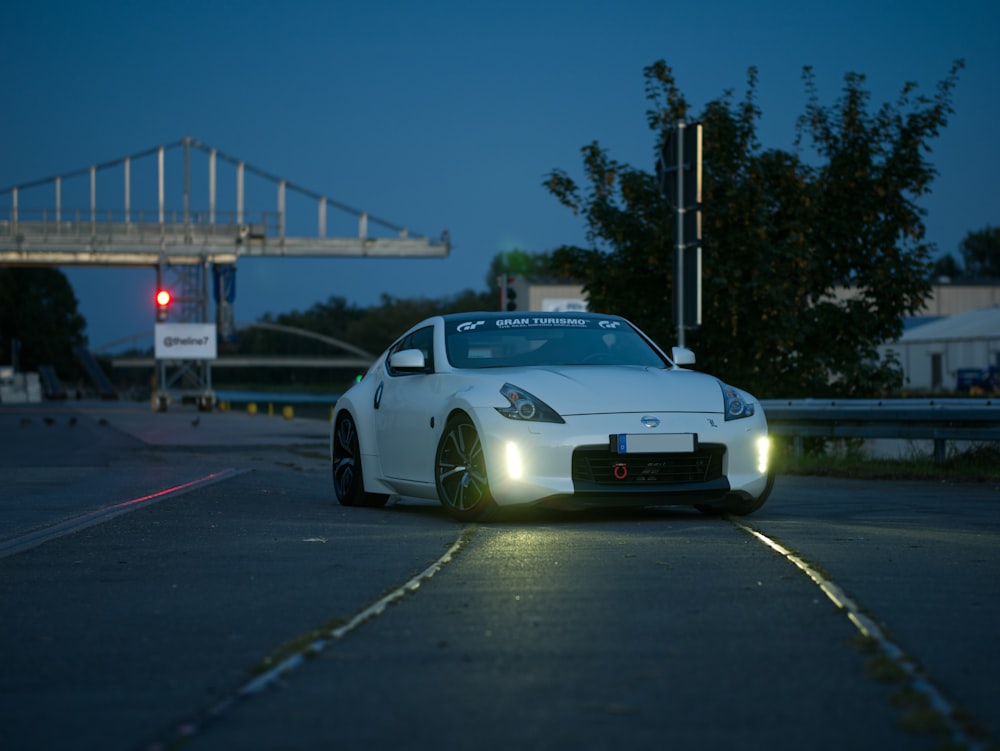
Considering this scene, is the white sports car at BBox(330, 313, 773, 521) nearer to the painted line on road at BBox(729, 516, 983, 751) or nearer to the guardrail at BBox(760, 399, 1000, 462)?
the painted line on road at BBox(729, 516, 983, 751)

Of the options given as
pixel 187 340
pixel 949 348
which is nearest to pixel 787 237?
pixel 187 340

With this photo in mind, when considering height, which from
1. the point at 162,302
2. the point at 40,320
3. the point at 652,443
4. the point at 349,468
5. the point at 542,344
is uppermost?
the point at 40,320

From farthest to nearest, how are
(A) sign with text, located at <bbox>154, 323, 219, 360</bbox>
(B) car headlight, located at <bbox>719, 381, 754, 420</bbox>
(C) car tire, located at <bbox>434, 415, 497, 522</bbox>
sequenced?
(A) sign with text, located at <bbox>154, 323, 219, 360</bbox> < (B) car headlight, located at <bbox>719, 381, 754, 420</bbox> < (C) car tire, located at <bbox>434, 415, 497, 522</bbox>

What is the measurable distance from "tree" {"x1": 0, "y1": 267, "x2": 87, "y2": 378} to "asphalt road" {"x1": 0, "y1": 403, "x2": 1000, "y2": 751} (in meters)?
136

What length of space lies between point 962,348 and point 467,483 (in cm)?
6575

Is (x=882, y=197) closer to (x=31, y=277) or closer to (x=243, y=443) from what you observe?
(x=243, y=443)

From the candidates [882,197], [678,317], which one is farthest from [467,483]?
[882,197]

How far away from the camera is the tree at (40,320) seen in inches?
5768

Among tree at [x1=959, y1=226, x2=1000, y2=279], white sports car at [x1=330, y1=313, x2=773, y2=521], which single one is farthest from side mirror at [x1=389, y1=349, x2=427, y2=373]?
tree at [x1=959, y1=226, x2=1000, y2=279]

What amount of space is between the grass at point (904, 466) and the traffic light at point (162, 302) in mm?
36600

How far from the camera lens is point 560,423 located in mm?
9664

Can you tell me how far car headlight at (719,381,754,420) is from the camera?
397 inches

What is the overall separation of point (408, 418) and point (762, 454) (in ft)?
7.90

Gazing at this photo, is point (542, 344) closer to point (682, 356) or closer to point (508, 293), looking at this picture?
point (682, 356)
